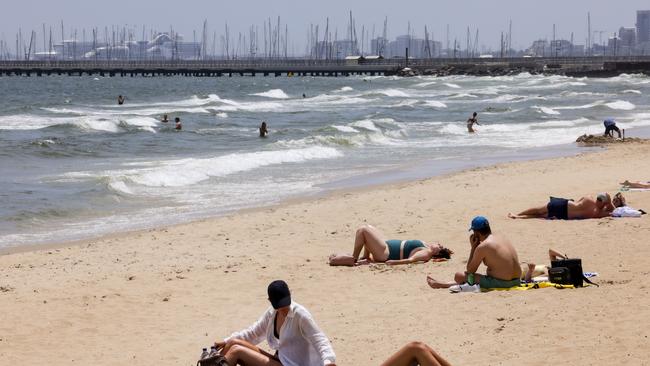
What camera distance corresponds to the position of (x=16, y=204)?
17562 millimetres

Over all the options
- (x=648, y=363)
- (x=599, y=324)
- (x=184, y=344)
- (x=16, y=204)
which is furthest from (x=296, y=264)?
(x=16, y=204)

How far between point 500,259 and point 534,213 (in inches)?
180

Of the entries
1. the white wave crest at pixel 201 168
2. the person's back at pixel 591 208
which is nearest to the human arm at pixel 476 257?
the person's back at pixel 591 208

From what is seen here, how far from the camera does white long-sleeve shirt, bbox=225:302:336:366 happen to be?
21.8 ft

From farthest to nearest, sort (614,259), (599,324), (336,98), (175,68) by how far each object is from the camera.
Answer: (175,68)
(336,98)
(614,259)
(599,324)

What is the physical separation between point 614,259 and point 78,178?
13.3 metres

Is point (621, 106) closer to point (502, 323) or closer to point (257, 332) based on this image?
point (502, 323)

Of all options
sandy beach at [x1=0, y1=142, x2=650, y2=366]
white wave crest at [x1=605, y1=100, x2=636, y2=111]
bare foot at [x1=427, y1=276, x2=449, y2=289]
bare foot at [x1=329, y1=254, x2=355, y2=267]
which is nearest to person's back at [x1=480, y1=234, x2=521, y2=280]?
sandy beach at [x1=0, y1=142, x2=650, y2=366]

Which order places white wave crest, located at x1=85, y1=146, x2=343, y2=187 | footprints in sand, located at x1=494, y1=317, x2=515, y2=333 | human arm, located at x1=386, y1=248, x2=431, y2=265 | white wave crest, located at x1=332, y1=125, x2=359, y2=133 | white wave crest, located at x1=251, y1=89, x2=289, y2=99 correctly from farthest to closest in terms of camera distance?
white wave crest, located at x1=251, y1=89, x2=289, y2=99, white wave crest, located at x1=332, y1=125, x2=359, y2=133, white wave crest, located at x1=85, y1=146, x2=343, y2=187, human arm, located at x1=386, y1=248, x2=431, y2=265, footprints in sand, located at x1=494, y1=317, x2=515, y2=333

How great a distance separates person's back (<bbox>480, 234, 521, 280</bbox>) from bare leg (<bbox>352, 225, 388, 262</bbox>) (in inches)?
81.6

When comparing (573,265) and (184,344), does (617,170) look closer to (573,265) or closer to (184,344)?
(573,265)

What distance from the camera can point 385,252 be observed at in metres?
11.5

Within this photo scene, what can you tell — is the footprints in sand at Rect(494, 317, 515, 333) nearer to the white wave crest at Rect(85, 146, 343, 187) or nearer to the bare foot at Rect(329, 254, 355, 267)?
the bare foot at Rect(329, 254, 355, 267)

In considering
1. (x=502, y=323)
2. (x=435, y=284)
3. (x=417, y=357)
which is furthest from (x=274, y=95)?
(x=417, y=357)
